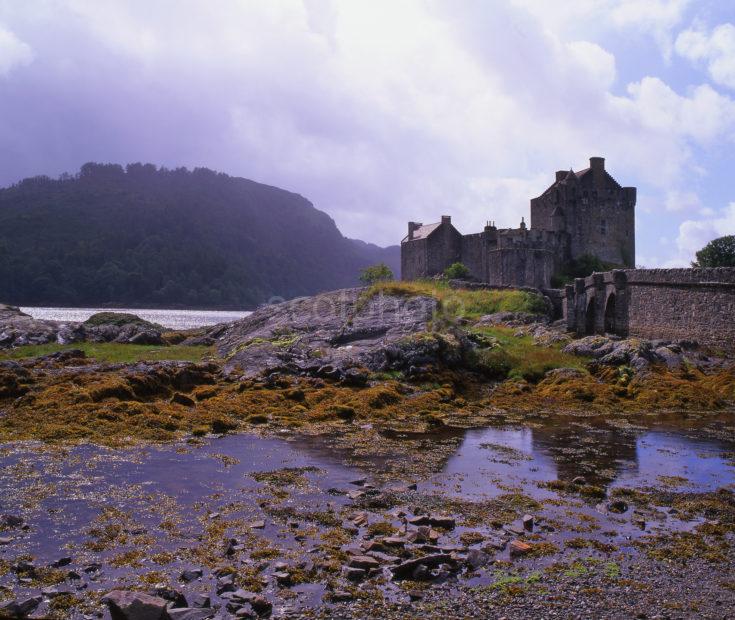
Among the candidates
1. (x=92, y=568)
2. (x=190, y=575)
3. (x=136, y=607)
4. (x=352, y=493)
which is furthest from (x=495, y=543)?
(x=92, y=568)

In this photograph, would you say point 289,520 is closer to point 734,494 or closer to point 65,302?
point 734,494

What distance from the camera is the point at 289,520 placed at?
11.0m

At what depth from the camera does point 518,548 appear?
32.3ft

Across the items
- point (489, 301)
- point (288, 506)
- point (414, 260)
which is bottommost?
point (288, 506)

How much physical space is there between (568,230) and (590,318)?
1110 inches

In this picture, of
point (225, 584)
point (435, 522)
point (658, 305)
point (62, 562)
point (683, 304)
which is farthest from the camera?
point (658, 305)

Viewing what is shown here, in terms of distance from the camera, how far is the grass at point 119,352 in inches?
1209

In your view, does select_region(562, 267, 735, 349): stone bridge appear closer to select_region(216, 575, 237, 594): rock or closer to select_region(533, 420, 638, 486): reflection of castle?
select_region(533, 420, 638, 486): reflection of castle

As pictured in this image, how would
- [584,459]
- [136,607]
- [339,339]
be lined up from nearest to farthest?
[136,607]
[584,459]
[339,339]

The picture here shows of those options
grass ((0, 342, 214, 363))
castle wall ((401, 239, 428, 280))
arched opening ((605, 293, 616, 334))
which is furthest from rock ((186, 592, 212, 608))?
castle wall ((401, 239, 428, 280))

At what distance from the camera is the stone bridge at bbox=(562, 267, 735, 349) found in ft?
107

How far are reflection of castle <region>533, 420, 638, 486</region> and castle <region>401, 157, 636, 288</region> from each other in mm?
48763

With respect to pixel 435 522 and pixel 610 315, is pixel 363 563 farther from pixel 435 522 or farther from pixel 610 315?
pixel 610 315

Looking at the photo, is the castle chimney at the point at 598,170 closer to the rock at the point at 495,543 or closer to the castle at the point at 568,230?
the castle at the point at 568,230
